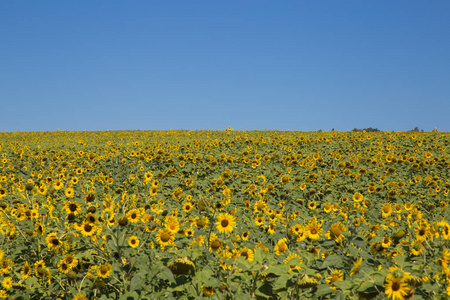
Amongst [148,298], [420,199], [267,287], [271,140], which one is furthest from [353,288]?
[271,140]

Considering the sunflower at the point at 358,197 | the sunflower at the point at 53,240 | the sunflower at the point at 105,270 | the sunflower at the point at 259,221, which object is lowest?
Result: the sunflower at the point at 105,270

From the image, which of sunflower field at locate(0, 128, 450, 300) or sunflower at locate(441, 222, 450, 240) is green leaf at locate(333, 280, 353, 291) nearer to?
sunflower field at locate(0, 128, 450, 300)

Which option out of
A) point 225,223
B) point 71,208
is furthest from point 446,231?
point 71,208

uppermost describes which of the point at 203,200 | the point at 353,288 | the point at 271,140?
the point at 271,140

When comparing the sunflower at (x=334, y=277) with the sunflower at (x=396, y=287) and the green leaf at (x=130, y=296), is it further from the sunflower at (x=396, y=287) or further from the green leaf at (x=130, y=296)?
the green leaf at (x=130, y=296)

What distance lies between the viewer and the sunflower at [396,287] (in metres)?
1.73

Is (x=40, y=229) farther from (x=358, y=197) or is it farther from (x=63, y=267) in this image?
(x=358, y=197)

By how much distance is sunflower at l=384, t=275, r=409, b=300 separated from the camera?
173 cm

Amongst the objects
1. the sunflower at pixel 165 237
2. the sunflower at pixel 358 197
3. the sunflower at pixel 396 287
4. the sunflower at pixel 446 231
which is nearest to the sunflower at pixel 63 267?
the sunflower at pixel 165 237

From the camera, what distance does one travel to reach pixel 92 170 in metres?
12.6

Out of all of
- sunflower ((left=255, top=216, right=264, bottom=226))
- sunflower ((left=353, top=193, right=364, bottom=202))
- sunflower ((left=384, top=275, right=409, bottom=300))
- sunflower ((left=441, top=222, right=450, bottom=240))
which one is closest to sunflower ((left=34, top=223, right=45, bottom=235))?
sunflower ((left=255, top=216, right=264, bottom=226))

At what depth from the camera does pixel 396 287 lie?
A: 1.75 meters

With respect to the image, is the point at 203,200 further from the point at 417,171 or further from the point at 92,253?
the point at 417,171

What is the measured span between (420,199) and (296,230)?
6.49 m
